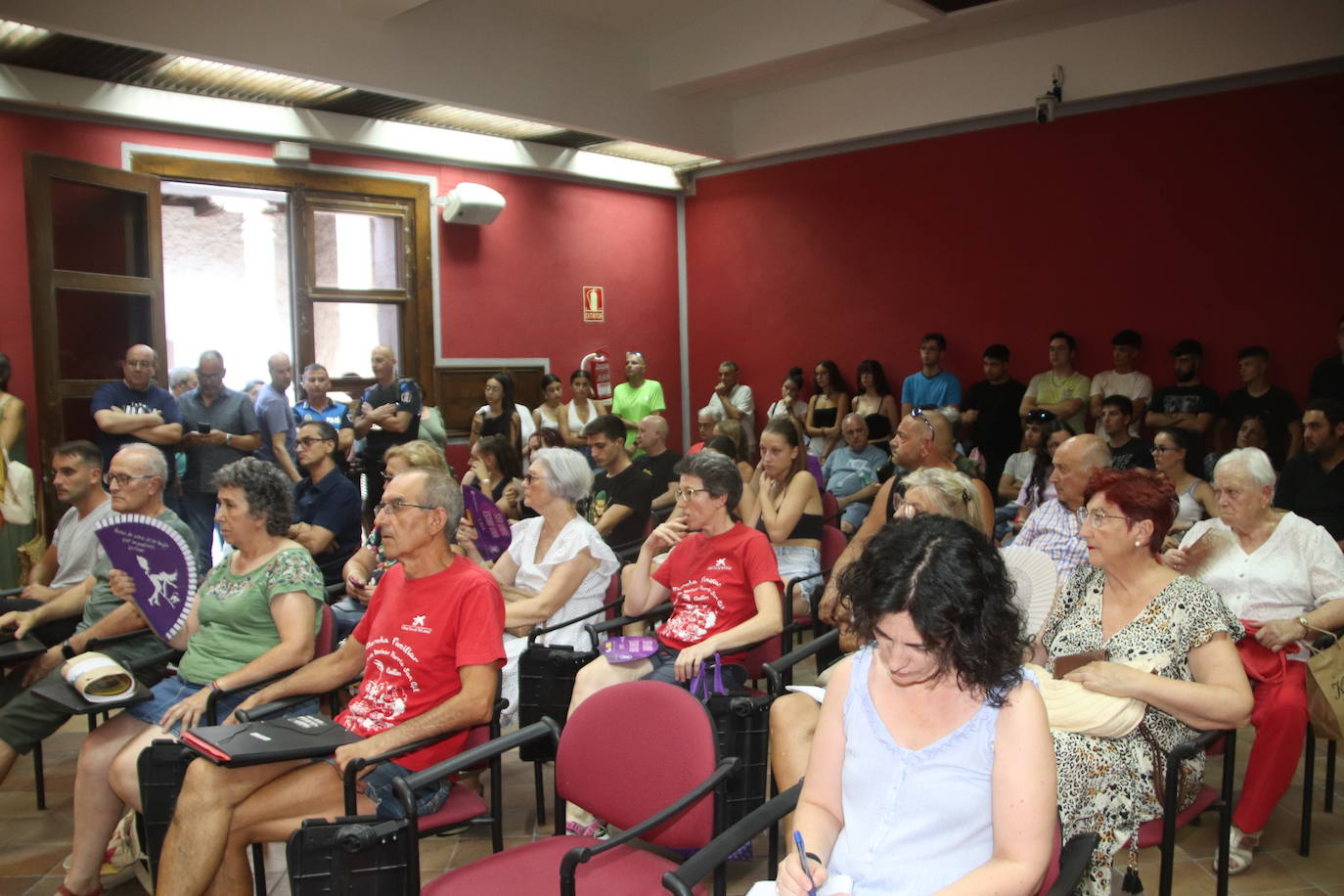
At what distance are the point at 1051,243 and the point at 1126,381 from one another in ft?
4.23

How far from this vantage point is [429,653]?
8.01 feet

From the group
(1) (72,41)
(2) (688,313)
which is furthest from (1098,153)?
(1) (72,41)

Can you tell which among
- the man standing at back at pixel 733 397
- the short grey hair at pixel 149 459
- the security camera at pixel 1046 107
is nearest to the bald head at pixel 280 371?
the short grey hair at pixel 149 459

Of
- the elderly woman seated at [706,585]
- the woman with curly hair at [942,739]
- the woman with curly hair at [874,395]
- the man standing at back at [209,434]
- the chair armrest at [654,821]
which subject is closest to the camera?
the woman with curly hair at [942,739]

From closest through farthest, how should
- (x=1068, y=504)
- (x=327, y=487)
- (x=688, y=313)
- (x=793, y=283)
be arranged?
(x=1068, y=504)
(x=327, y=487)
(x=793, y=283)
(x=688, y=313)

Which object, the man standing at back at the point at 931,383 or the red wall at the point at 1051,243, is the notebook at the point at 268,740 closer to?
the man standing at back at the point at 931,383

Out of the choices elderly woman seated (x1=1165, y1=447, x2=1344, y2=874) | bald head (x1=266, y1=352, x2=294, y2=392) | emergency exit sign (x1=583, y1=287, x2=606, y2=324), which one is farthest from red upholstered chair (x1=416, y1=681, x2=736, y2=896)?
emergency exit sign (x1=583, y1=287, x2=606, y2=324)

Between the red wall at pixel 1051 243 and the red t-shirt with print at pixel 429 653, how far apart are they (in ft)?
20.1

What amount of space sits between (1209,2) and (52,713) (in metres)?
7.27

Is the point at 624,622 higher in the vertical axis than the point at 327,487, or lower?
lower

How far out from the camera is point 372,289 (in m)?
7.67

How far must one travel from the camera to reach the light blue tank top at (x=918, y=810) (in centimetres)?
153

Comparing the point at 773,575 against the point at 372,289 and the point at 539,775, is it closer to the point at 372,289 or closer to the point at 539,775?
the point at 539,775

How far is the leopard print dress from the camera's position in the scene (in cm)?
211
